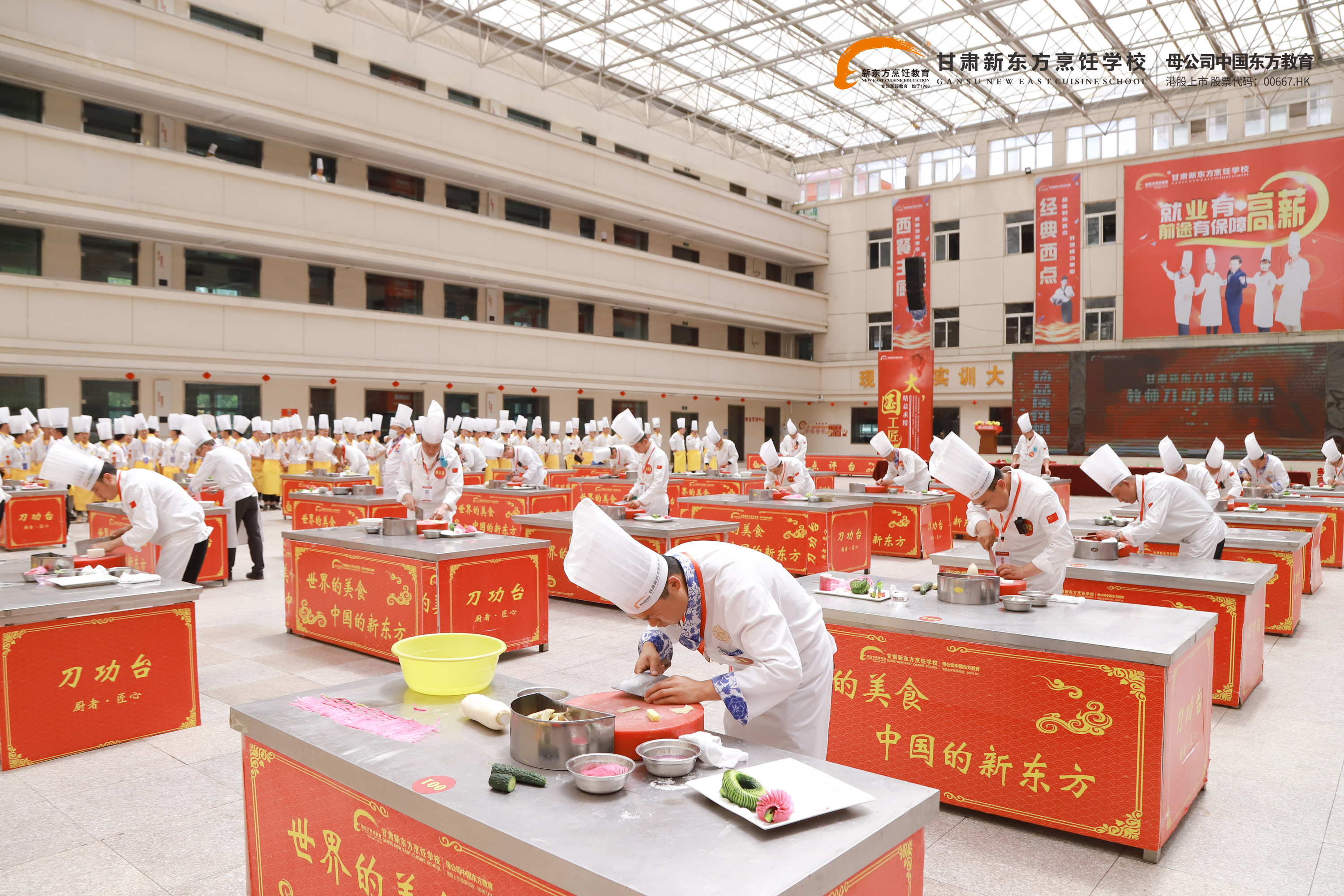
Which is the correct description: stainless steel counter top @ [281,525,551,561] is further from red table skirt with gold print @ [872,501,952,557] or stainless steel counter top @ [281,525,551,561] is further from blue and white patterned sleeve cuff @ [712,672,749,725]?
red table skirt with gold print @ [872,501,952,557]

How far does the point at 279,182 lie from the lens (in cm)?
1603

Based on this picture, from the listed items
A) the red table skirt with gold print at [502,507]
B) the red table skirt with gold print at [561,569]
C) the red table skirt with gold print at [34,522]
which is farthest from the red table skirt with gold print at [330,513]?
the red table skirt with gold print at [34,522]

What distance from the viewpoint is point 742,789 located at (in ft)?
5.68

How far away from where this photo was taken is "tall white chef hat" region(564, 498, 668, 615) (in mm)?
2164

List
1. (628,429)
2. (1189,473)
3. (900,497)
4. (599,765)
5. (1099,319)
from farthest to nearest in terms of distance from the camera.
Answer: (1099,319), (900,497), (628,429), (1189,473), (599,765)

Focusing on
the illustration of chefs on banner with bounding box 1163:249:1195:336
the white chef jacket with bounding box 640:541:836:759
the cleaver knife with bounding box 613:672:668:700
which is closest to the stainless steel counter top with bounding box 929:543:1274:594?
the white chef jacket with bounding box 640:541:836:759

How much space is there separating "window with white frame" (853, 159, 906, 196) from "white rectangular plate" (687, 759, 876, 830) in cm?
2734

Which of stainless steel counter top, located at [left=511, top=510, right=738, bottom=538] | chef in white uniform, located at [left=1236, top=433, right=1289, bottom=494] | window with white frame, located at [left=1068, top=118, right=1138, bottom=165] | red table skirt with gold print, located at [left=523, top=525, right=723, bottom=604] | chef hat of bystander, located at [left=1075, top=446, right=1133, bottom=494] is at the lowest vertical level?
red table skirt with gold print, located at [left=523, top=525, right=723, bottom=604]

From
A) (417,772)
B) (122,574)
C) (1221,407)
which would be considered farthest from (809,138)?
(417,772)

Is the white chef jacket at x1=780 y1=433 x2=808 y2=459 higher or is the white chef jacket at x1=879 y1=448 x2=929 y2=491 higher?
the white chef jacket at x1=780 y1=433 x2=808 y2=459

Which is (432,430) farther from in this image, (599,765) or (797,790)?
(797,790)

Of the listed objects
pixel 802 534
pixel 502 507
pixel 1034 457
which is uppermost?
pixel 1034 457

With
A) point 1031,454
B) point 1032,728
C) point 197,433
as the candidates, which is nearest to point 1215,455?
point 1031,454

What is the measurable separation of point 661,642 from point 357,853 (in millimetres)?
1004
